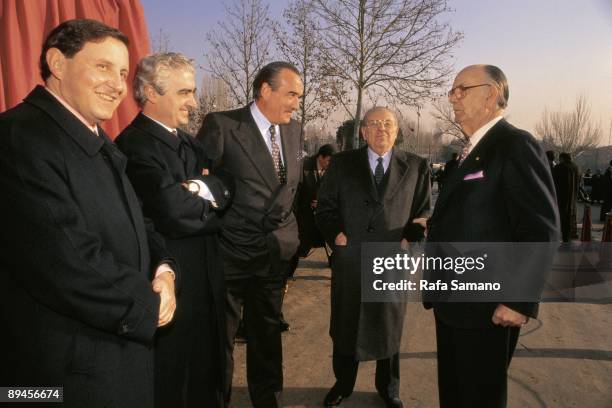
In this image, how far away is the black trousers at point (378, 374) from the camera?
3348 mm

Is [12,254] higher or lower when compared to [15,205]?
lower

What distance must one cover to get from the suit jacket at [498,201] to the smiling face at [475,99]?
0.37 ft

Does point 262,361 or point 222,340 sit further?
point 262,361

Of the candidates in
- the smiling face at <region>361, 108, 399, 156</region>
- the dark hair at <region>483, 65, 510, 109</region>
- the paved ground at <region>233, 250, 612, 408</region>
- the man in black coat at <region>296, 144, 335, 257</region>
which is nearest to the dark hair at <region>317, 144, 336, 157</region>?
the man in black coat at <region>296, 144, 335, 257</region>

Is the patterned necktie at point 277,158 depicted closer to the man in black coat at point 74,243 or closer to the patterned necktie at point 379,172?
the patterned necktie at point 379,172

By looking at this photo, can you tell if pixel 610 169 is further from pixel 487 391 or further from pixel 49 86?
pixel 49 86

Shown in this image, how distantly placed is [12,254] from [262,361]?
214 centimetres

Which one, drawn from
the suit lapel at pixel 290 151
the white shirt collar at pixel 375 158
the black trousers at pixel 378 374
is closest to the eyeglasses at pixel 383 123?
the white shirt collar at pixel 375 158

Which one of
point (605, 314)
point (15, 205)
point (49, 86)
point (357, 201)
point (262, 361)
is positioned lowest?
point (605, 314)

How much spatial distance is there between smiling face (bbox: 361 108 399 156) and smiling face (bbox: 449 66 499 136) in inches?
35.6

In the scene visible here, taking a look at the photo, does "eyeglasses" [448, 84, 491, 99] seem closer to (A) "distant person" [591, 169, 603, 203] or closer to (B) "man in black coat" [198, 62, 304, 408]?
(B) "man in black coat" [198, 62, 304, 408]

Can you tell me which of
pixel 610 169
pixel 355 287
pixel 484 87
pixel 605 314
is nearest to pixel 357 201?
pixel 355 287

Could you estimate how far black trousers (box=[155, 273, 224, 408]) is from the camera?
2.41 meters

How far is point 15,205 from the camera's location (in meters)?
1.38
